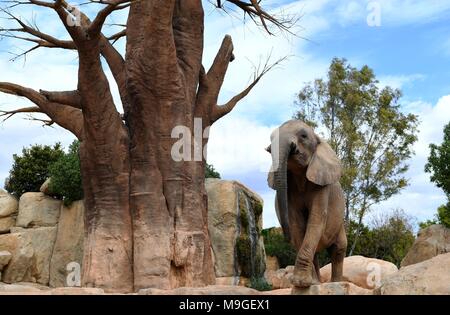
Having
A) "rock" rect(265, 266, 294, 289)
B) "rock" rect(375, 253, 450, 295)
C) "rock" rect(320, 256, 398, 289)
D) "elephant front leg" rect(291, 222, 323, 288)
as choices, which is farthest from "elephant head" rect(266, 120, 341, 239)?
"rock" rect(265, 266, 294, 289)

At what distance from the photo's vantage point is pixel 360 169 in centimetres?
2409

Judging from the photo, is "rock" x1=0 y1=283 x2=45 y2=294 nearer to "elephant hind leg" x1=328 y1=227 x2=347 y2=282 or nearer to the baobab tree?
the baobab tree

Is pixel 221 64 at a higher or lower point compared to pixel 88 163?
higher

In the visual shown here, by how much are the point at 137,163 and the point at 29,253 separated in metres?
8.92

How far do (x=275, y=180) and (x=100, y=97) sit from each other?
4412mm

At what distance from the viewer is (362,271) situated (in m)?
11.9

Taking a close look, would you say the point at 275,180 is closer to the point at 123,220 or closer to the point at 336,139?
the point at 123,220

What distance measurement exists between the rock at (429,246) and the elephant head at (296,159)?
13.5m

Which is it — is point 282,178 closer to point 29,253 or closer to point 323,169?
point 323,169

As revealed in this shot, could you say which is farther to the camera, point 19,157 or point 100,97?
point 19,157

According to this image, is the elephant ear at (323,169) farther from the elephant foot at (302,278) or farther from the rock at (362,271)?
the rock at (362,271)
